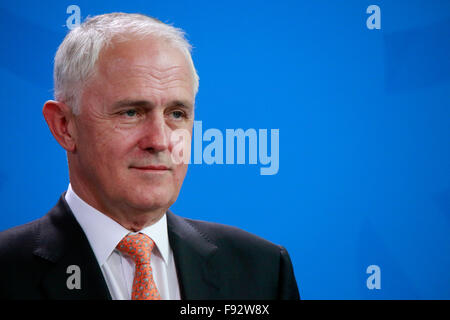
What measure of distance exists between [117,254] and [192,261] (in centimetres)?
26

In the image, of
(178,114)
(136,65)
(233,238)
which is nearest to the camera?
(136,65)

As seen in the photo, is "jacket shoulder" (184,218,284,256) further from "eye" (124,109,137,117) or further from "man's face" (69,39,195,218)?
"eye" (124,109,137,117)

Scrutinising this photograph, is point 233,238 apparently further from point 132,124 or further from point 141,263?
point 132,124

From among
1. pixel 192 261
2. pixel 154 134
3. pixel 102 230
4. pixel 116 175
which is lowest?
pixel 192 261

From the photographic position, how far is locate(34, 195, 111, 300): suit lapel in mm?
1529

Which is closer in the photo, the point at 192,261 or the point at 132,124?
the point at 132,124

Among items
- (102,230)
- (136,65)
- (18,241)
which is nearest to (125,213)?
(102,230)

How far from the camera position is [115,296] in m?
1.59

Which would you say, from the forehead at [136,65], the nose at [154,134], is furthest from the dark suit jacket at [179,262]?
the forehead at [136,65]

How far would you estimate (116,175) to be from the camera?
63.0 inches

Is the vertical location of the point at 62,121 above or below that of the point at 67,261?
above

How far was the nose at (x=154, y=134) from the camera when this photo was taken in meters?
1.58

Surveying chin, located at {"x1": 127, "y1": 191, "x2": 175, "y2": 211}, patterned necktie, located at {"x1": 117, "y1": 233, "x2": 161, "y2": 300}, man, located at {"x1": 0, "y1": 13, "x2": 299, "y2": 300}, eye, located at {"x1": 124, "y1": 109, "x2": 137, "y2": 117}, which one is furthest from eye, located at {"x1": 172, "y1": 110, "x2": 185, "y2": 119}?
patterned necktie, located at {"x1": 117, "y1": 233, "x2": 161, "y2": 300}

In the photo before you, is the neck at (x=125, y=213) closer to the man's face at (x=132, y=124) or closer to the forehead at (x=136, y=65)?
the man's face at (x=132, y=124)
